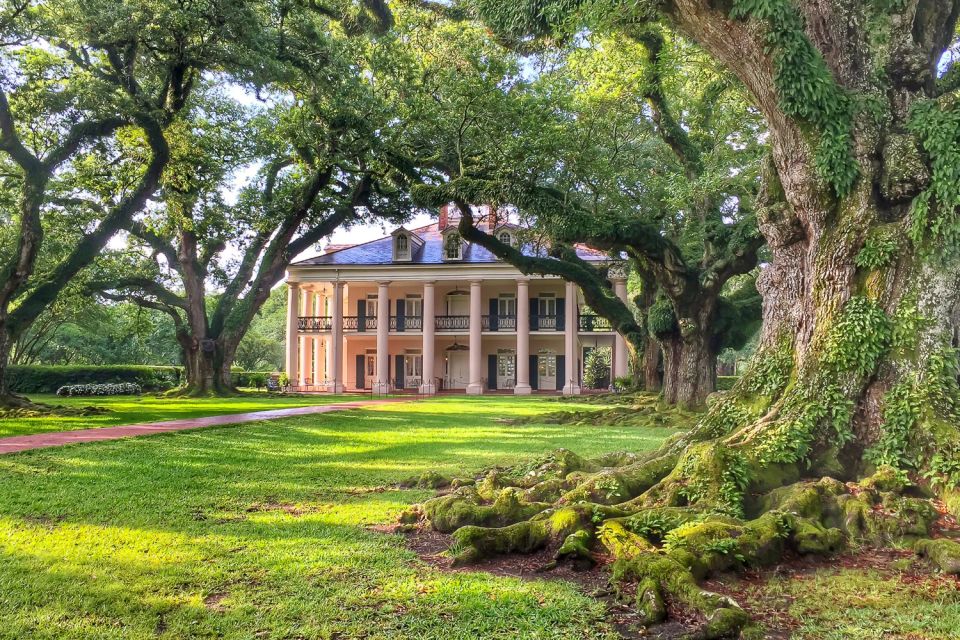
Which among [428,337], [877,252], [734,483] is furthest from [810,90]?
[428,337]

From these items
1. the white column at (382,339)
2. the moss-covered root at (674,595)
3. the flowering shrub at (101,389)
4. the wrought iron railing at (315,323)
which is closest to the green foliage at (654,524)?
the moss-covered root at (674,595)

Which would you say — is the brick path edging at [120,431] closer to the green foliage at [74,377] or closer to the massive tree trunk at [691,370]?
the massive tree trunk at [691,370]

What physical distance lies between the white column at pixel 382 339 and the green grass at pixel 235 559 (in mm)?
21077

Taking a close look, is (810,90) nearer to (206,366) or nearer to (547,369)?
(206,366)

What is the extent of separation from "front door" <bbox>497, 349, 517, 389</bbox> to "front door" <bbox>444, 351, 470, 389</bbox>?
171 cm

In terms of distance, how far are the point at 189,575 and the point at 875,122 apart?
6145mm

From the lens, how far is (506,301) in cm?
3291

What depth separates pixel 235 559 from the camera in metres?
Result: 4.04

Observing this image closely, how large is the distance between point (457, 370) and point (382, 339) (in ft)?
16.8

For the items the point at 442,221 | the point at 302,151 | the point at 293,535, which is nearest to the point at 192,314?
the point at 302,151

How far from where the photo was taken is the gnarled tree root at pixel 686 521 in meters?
3.51

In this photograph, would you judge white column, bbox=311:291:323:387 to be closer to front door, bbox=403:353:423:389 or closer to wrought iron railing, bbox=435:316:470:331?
front door, bbox=403:353:423:389

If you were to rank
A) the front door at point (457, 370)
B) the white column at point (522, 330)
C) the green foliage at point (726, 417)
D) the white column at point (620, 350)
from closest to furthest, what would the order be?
the green foliage at point (726, 417) → the white column at point (620, 350) → the white column at point (522, 330) → the front door at point (457, 370)

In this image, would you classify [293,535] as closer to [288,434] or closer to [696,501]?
[696,501]
